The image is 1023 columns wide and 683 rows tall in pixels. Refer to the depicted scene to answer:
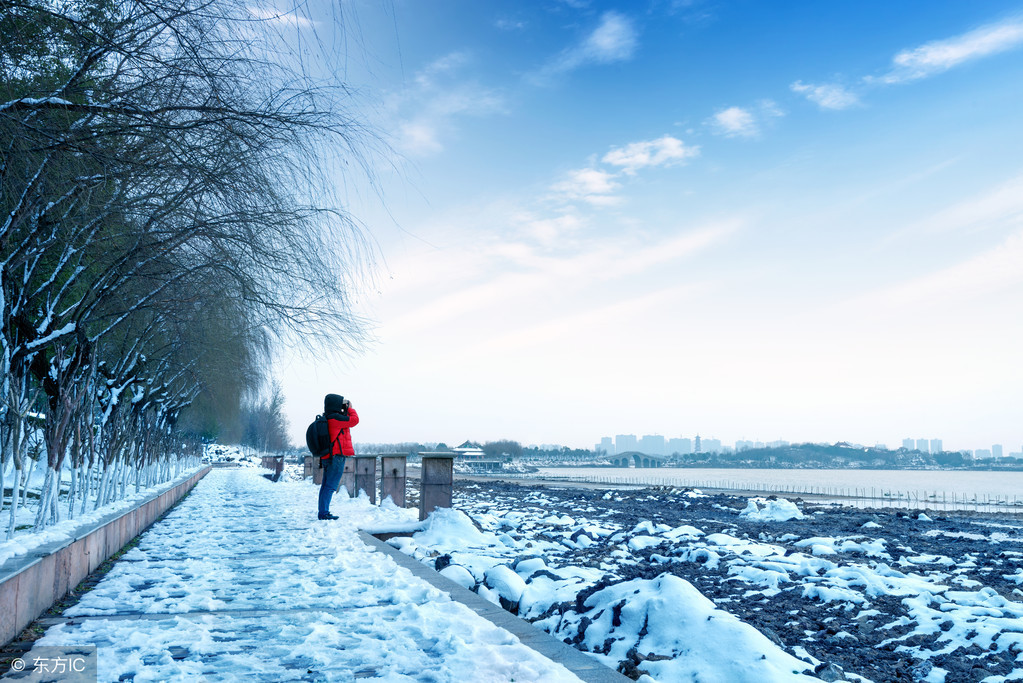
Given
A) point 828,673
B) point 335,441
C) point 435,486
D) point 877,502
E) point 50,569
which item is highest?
point 335,441

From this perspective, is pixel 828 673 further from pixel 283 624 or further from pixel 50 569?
pixel 50 569

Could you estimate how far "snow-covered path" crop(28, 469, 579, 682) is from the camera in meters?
3.97

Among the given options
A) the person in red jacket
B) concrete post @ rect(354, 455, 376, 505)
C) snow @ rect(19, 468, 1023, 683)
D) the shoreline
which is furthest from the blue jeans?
the shoreline

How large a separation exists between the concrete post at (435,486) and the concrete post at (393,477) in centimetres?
350

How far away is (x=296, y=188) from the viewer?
5426 mm

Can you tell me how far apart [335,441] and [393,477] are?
4145mm

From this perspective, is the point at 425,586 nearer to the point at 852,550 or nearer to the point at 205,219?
the point at 205,219

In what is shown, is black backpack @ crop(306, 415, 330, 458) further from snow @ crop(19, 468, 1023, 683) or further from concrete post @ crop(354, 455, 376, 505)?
concrete post @ crop(354, 455, 376, 505)

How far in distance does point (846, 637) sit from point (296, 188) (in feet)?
21.3

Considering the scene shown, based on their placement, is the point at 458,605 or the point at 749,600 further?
the point at 749,600

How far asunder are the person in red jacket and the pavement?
3667mm

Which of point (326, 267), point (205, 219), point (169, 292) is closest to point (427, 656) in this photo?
point (326, 267)

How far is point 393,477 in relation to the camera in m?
16.2

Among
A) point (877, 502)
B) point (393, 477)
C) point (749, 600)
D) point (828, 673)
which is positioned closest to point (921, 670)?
point (828, 673)
